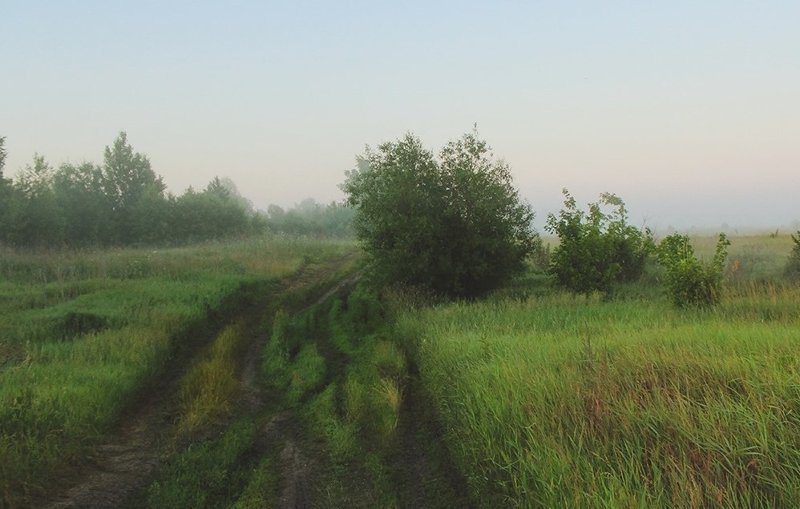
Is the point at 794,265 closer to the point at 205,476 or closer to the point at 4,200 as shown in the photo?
the point at 205,476

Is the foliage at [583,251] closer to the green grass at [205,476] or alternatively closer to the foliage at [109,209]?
the green grass at [205,476]

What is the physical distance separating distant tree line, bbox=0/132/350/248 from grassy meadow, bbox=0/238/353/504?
64.9 ft

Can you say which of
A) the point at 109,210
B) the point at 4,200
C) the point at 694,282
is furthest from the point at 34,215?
the point at 694,282

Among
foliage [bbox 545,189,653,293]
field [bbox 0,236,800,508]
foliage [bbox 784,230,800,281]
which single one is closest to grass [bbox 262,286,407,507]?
field [bbox 0,236,800,508]

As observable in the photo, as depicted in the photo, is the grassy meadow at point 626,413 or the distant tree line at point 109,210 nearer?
the grassy meadow at point 626,413

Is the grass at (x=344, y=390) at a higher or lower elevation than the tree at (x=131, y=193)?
lower

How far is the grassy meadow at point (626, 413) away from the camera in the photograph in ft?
12.5

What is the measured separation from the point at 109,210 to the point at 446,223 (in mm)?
48817

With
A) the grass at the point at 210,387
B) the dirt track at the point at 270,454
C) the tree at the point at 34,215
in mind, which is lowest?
the dirt track at the point at 270,454

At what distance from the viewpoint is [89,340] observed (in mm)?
10938

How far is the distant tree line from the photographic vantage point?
39750 mm

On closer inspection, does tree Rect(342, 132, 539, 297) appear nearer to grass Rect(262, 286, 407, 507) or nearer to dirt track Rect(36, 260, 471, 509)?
grass Rect(262, 286, 407, 507)

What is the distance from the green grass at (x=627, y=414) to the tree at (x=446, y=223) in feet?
24.5

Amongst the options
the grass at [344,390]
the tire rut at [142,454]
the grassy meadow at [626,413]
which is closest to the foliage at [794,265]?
the grassy meadow at [626,413]
